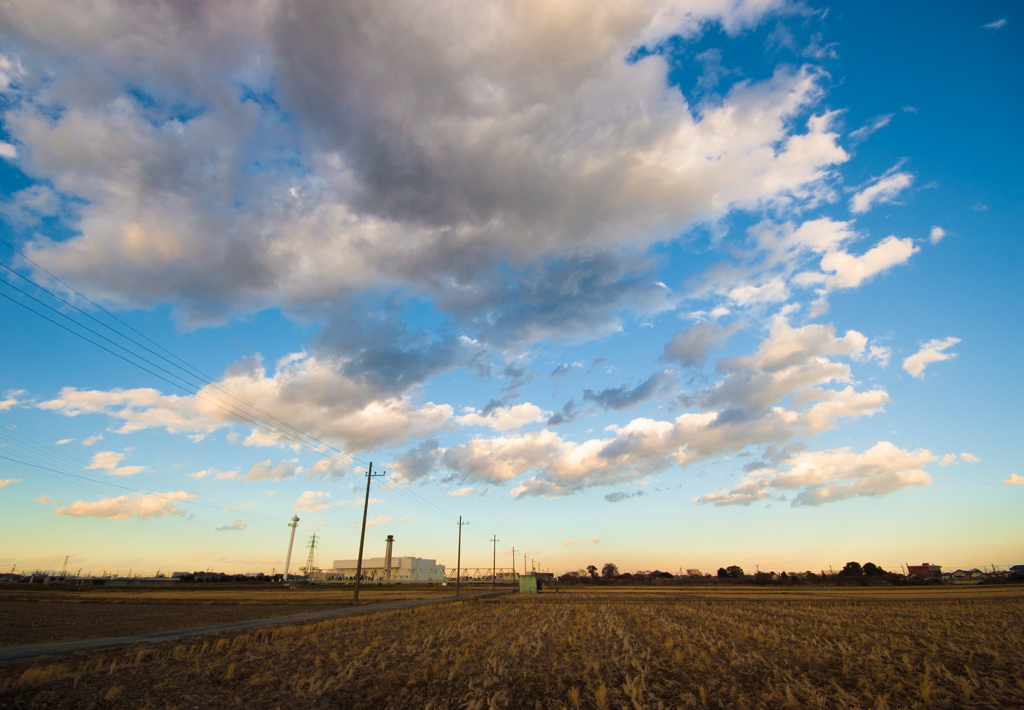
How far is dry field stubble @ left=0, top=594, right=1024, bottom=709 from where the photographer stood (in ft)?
42.9

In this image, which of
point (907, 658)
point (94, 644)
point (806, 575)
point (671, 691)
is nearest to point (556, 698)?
point (671, 691)

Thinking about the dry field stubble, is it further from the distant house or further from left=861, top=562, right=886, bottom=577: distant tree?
the distant house

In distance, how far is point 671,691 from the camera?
1430 cm

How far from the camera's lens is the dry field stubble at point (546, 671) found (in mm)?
13070

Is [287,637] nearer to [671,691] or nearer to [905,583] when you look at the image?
[671,691]

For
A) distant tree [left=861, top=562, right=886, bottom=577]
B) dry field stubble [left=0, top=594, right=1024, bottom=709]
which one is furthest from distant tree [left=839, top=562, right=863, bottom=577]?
dry field stubble [left=0, top=594, right=1024, bottom=709]

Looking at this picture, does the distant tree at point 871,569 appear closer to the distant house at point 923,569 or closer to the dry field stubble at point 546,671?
the distant house at point 923,569

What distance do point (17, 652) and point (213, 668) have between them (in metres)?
7.97

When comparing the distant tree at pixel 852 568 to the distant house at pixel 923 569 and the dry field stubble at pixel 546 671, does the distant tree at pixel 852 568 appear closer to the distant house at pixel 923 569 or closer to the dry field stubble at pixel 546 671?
the distant house at pixel 923 569

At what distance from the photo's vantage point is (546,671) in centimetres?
→ 1703

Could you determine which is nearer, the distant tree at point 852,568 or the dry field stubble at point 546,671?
the dry field stubble at point 546,671

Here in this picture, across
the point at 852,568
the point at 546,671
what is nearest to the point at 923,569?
the point at 852,568

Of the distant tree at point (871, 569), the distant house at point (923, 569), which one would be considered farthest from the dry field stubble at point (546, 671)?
the distant house at point (923, 569)

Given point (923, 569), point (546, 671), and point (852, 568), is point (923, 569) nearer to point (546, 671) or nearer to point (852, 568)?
point (852, 568)
